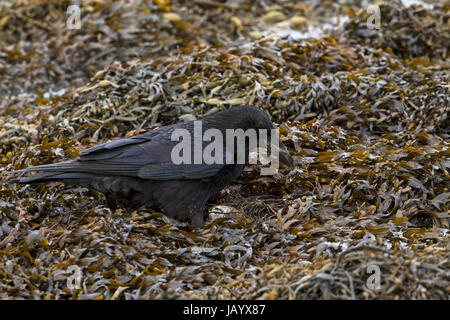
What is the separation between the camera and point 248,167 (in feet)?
15.4

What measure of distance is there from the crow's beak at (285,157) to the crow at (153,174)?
0.31m

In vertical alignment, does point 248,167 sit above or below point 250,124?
below

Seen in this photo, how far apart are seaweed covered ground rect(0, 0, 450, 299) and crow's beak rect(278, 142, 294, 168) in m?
0.07

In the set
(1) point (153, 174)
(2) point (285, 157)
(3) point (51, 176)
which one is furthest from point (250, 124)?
(3) point (51, 176)

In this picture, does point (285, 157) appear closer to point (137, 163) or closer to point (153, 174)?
point (153, 174)

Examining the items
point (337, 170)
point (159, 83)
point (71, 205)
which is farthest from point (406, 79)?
point (71, 205)

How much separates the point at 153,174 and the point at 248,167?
0.90 meters

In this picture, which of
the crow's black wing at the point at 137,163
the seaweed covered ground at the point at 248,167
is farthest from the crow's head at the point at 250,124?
the crow's black wing at the point at 137,163

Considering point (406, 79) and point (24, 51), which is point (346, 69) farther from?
point (24, 51)

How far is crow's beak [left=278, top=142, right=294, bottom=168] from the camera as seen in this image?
4418 millimetres

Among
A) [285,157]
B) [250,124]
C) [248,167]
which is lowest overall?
[248,167]

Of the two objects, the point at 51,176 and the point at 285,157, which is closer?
the point at 51,176

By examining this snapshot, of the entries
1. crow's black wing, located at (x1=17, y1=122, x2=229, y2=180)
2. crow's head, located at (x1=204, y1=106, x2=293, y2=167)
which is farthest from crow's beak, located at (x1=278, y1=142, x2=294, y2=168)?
crow's black wing, located at (x1=17, y1=122, x2=229, y2=180)

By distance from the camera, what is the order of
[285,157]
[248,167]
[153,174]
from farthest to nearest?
[248,167]
[285,157]
[153,174]
